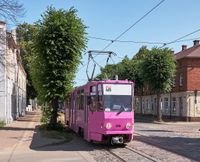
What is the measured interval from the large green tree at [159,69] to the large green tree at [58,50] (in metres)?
25.6

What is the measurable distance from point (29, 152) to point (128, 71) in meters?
57.8

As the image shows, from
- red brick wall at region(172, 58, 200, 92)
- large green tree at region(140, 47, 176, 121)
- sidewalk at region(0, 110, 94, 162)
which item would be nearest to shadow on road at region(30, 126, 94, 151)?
sidewalk at region(0, 110, 94, 162)

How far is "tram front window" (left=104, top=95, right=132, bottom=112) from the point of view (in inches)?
887

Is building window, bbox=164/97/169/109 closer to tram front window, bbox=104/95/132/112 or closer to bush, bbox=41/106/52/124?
bush, bbox=41/106/52/124

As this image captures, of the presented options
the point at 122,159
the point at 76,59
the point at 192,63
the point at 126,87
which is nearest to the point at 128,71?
the point at 192,63

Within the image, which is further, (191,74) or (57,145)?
(191,74)

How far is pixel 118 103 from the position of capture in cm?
2275

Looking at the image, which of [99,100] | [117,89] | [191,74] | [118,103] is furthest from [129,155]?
[191,74]

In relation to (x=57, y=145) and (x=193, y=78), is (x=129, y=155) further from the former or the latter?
(x=193, y=78)

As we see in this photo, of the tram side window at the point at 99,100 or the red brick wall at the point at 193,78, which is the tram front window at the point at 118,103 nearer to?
the tram side window at the point at 99,100

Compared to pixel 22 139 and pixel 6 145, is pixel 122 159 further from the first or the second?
pixel 22 139

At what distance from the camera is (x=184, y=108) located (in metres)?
61.4

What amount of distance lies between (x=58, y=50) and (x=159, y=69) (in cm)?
2670

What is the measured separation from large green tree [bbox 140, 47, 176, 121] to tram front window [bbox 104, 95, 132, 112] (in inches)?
1401
